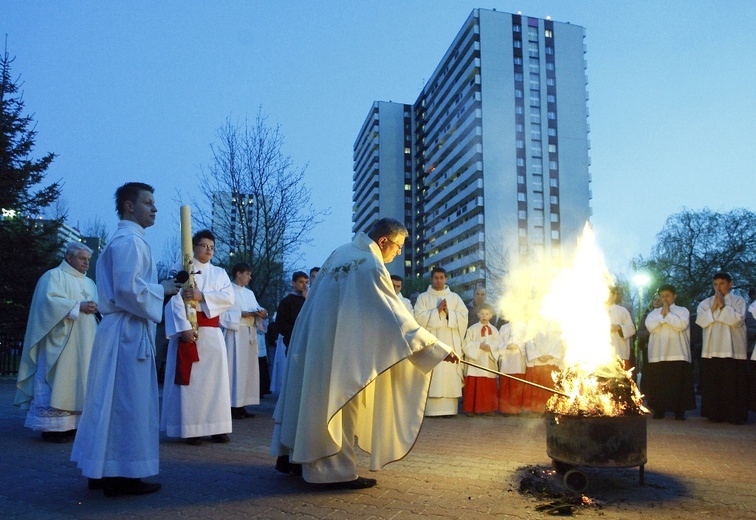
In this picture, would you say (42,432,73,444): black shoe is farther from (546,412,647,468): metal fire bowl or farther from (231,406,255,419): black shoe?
(546,412,647,468): metal fire bowl

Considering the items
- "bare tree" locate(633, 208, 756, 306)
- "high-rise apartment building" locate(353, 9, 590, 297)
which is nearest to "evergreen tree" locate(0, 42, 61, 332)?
"bare tree" locate(633, 208, 756, 306)

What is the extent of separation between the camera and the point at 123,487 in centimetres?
436

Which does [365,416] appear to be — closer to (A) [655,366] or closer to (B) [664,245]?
(A) [655,366]

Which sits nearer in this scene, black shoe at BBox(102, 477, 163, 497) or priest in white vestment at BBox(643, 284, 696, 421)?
black shoe at BBox(102, 477, 163, 497)

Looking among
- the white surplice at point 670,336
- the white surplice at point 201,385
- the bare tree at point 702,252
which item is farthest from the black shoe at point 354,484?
the bare tree at point 702,252

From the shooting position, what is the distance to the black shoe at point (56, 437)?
6.84 meters

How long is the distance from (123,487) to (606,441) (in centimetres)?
366

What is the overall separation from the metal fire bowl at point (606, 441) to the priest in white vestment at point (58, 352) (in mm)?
5648

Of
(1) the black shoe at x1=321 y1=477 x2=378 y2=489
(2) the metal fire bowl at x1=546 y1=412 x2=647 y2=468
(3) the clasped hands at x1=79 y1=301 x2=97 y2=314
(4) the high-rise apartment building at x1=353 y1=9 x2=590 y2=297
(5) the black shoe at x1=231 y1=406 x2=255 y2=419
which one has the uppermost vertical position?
(4) the high-rise apartment building at x1=353 y1=9 x2=590 y2=297

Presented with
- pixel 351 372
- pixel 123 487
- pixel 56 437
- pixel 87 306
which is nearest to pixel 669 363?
pixel 351 372

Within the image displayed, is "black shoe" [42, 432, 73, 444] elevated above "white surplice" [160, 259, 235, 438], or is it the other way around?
"white surplice" [160, 259, 235, 438]

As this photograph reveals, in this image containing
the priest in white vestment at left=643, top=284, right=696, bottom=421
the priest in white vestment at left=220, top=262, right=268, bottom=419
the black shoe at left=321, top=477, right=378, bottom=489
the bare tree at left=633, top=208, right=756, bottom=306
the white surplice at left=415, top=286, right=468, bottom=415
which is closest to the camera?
the black shoe at left=321, top=477, right=378, bottom=489

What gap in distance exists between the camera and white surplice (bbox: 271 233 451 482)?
4.45 metres

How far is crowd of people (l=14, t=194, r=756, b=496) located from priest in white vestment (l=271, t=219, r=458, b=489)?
0.4 inches
